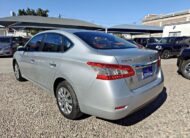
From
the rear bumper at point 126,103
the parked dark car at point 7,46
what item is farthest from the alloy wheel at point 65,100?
the parked dark car at point 7,46

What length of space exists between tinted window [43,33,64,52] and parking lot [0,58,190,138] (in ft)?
4.14

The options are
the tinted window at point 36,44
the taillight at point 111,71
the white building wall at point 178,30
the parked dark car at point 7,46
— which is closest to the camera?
the taillight at point 111,71

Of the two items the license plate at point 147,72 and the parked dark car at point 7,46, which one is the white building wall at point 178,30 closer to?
the parked dark car at point 7,46

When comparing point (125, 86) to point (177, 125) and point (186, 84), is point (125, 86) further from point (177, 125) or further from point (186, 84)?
point (186, 84)

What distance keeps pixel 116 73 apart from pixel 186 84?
4.21 meters

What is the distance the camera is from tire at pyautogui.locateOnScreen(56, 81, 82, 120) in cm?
301

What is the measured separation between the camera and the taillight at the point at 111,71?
246 centimetres

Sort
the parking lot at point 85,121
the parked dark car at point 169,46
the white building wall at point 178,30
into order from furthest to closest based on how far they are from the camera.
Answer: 1. the white building wall at point 178,30
2. the parked dark car at point 169,46
3. the parking lot at point 85,121

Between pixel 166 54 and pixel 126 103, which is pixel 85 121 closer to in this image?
pixel 126 103

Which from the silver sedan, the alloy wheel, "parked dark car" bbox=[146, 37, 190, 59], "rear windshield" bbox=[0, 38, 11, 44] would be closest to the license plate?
the silver sedan

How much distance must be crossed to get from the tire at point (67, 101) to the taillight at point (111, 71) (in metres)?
0.73

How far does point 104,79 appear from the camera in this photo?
8.10 ft

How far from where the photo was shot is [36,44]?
14.1 feet

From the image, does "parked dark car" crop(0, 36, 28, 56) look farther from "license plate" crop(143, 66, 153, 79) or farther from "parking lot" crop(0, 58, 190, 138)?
"license plate" crop(143, 66, 153, 79)
